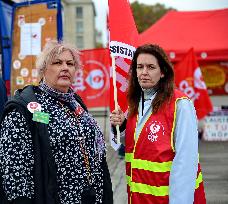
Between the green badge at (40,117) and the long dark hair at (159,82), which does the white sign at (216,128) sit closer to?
the long dark hair at (159,82)

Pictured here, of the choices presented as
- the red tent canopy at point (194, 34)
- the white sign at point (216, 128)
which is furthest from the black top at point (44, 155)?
the white sign at point (216, 128)

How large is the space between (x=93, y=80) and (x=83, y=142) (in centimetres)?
740

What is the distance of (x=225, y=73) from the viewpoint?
11953mm

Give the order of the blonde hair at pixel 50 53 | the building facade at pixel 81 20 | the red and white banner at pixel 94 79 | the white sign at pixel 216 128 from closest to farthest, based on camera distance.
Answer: the blonde hair at pixel 50 53 → the red and white banner at pixel 94 79 → the white sign at pixel 216 128 → the building facade at pixel 81 20

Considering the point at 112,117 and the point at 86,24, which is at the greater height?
the point at 86,24

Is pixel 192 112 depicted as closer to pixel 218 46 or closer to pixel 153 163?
pixel 153 163

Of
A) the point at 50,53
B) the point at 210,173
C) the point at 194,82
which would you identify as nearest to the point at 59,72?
the point at 50,53

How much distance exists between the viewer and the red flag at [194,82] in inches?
407

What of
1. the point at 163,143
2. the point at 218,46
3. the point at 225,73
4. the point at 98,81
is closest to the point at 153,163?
the point at 163,143

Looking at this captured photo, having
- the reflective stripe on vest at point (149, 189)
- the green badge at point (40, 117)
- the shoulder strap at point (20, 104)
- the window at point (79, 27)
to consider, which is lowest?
the reflective stripe on vest at point (149, 189)

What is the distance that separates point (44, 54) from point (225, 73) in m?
10.1

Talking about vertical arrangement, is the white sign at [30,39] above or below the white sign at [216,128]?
above

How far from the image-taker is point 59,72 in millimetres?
2521

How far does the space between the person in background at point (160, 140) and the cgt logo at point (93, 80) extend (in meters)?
7.04
